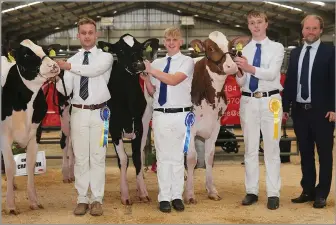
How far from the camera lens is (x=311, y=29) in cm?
481

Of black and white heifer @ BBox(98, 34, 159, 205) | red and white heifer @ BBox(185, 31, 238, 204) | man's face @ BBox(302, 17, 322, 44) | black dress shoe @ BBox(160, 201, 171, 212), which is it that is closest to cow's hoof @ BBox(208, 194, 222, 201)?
red and white heifer @ BBox(185, 31, 238, 204)

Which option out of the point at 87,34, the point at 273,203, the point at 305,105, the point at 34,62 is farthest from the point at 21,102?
the point at 305,105

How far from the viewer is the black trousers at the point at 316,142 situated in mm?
4762

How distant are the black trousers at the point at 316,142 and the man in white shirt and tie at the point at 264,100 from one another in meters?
0.31

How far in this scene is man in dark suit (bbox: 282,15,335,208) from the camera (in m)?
4.75

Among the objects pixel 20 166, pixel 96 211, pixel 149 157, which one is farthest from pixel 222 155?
pixel 96 211

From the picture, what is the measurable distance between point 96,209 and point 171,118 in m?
1.15

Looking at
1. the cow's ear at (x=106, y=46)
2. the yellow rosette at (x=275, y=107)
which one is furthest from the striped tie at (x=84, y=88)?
the yellow rosette at (x=275, y=107)

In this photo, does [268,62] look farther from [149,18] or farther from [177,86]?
[149,18]

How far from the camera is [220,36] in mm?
5008

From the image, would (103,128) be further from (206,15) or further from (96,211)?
(206,15)

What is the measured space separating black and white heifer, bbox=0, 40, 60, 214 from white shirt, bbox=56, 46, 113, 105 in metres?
0.21

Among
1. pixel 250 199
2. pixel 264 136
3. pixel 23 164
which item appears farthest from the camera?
pixel 23 164

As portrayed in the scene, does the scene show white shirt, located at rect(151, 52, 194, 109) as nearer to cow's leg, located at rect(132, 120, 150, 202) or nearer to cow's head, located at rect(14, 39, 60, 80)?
cow's leg, located at rect(132, 120, 150, 202)
